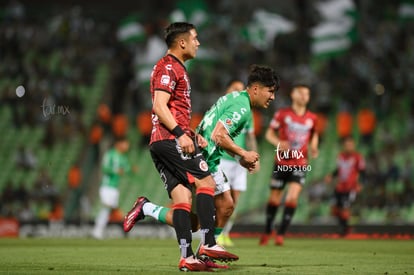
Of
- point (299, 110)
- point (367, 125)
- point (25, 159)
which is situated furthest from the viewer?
point (25, 159)

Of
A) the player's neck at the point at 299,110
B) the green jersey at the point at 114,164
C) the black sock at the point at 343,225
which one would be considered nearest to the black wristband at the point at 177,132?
the player's neck at the point at 299,110

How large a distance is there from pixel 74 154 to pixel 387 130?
966 centimetres

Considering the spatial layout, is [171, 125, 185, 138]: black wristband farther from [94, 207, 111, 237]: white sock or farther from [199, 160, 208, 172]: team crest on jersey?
[94, 207, 111, 237]: white sock

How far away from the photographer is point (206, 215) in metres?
8.55

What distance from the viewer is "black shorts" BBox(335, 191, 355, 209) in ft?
62.1

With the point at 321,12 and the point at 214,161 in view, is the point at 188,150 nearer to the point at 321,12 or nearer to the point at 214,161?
the point at 214,161

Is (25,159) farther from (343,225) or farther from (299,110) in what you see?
(299,110)

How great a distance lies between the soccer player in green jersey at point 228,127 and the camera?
28.6ft

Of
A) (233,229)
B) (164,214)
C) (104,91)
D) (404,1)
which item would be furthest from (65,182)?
(164,214)

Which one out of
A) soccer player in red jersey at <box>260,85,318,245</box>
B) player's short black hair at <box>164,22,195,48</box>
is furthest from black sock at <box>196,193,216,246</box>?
soccer player in red jersey at <box>260,85,318,245</box>

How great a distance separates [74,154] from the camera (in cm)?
2528

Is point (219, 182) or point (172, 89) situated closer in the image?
point (172, 89)

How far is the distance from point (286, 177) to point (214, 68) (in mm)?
11057

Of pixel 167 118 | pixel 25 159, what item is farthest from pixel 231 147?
pixel 25 159
